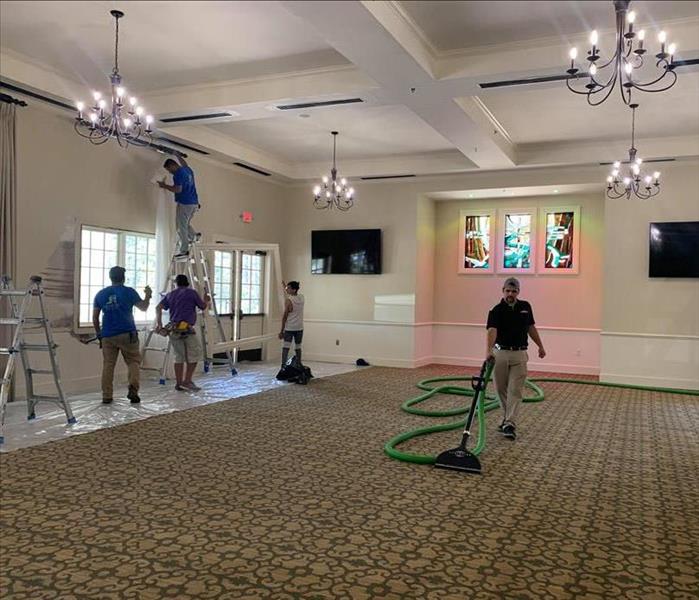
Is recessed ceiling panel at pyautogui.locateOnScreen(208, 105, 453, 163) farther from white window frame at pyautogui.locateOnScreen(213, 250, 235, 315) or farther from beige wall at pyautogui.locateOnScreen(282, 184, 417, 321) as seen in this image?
white window frame at pyautogui.locateOnScreen(213, 250, 235, 315)

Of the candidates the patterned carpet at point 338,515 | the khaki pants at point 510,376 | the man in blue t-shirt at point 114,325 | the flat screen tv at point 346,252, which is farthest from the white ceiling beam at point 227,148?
the khaki pants at point 510,376

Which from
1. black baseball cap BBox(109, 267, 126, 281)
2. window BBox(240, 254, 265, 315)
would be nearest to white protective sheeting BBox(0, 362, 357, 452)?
black baseball cap BBox(109, 267, 126, 281)

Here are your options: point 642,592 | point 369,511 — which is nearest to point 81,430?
point 369,511

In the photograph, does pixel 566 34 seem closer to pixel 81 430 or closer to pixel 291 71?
pixel 291 71

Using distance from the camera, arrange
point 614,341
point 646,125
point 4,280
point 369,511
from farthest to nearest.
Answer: point 614,341 < point 646,125 < point 4,280 < point 369,511

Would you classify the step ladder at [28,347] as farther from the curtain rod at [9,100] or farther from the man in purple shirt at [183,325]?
the curtain rod at [9,100]

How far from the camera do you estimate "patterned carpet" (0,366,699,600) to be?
113 inches

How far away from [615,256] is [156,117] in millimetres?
7453

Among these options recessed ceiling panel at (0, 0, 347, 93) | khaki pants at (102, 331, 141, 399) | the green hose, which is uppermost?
recessed ceiling panel at (0, 0, 347, 93)

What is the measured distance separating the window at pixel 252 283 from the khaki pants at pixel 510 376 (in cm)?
647

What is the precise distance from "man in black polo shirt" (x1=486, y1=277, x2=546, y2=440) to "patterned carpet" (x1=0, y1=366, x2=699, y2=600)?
0.41 meters

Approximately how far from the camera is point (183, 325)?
7758 mm

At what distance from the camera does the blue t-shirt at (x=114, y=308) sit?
6867 millimetres

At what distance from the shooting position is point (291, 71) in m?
6.80
